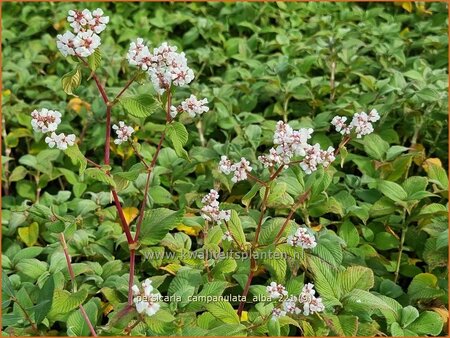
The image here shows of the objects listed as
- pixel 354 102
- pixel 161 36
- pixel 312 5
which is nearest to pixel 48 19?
pixel 161 36

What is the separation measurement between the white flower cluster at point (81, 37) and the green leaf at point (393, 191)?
106cm

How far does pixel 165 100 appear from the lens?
150 cm

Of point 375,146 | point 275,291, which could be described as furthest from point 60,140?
point 375,146

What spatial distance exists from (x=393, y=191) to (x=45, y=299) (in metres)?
1.10

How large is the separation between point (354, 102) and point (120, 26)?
1833 mm

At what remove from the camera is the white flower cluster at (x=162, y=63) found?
1431mm

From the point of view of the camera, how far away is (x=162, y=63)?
4.75ft

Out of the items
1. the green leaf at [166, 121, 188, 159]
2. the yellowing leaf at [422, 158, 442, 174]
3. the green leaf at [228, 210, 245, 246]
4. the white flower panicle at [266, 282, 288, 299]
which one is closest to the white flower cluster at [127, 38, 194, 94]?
the green leaf at [166, 121, 188, 159]

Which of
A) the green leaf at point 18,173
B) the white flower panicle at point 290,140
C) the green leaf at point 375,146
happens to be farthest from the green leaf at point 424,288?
the green leaf at point 18,173

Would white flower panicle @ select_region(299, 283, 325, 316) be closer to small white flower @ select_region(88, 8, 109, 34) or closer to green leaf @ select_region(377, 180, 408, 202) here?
green leaf @ select_region(377, 180, 408, 202)

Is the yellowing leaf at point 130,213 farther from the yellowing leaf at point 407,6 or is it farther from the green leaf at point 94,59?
the yellowing leaf at point 407,6

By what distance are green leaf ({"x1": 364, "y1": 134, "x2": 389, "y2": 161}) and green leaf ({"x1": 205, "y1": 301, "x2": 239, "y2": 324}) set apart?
36.0 inches

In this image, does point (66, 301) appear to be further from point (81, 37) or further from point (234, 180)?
point (81, 37)

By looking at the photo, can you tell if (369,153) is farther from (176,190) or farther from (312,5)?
(312,5)
